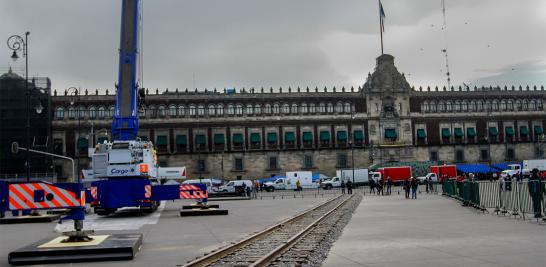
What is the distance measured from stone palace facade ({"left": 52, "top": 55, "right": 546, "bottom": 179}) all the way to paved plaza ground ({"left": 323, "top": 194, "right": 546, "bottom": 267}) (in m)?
55.9

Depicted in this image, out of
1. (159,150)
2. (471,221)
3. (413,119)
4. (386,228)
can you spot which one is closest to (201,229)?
(386,228)

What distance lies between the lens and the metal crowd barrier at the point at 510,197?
17.0 m

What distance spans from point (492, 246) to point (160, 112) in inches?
2646

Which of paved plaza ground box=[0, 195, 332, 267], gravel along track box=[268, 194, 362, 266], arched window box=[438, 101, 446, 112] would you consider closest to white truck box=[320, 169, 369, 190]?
arched window box=[438, 101, 446, 112]

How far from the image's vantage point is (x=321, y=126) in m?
79.1

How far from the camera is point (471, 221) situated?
1853 centimetres

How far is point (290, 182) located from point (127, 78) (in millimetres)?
43151

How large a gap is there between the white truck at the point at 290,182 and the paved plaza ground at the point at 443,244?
50.2m

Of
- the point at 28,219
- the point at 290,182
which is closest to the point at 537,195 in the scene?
the point at 28,219

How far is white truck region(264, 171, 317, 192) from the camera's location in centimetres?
6925

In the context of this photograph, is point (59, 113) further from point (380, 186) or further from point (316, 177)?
point (380, 186)

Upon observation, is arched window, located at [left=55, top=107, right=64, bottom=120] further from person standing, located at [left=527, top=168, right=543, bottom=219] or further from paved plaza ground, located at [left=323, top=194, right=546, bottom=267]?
person standing, located at [left=527, top=168, right=543, bottom=219]

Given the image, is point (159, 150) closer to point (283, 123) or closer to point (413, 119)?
point (283, 123)

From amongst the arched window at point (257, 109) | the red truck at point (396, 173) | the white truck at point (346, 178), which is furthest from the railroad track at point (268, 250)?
the arched window at point (257, 109)
